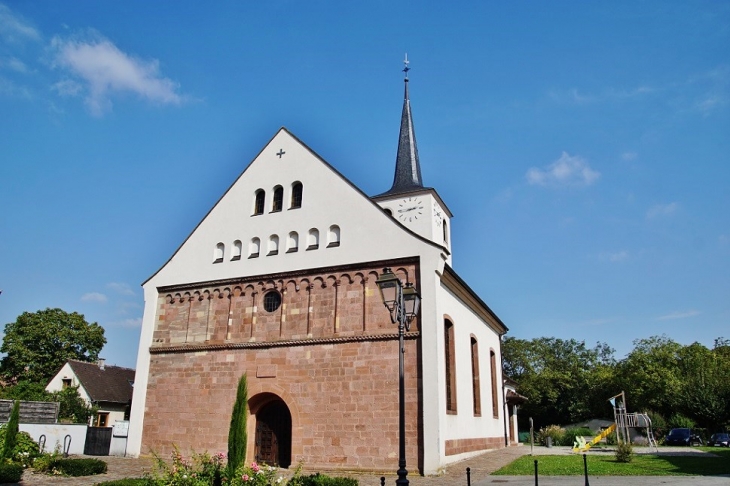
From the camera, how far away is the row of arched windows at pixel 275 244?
21.5 m

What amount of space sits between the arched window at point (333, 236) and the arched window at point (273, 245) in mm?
2580

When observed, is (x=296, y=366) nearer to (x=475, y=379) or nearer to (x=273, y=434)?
(x=273, y=434)

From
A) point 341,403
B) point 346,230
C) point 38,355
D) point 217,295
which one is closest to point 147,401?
point 217,295

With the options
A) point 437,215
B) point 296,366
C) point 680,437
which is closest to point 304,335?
point 296,366

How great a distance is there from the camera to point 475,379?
25.8 m

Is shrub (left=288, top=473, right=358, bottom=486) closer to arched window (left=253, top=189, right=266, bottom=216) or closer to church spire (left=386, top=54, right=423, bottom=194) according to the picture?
arched window (left=253, top=189, right=266, bottom=216)

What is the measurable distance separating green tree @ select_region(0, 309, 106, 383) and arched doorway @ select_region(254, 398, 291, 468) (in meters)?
37.4

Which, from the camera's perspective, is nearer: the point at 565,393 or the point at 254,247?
the point at 254,247

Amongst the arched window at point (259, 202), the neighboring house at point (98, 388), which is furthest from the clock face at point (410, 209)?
the neighboring house at point (98, 388)

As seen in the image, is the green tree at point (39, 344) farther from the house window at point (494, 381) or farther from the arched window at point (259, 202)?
the house window at point (494, 381)

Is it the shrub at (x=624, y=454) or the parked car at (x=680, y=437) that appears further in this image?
the parked car at (x=680, y=437)

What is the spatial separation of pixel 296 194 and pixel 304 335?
6.26 meters

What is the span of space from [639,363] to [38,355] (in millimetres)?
60179

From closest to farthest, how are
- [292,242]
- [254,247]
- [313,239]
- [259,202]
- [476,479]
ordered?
[476,479] → [313,239] → [292,242] → [254,247] → [259,202]
